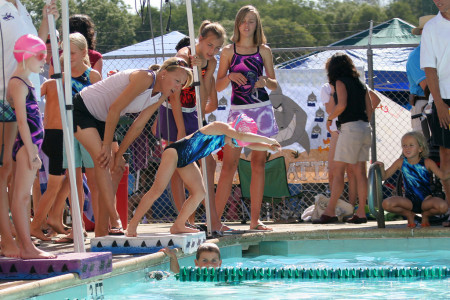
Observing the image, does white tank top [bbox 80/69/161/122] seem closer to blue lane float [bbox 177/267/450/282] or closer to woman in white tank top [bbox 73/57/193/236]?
woman in white tank top [bbox 73/57/193/236]

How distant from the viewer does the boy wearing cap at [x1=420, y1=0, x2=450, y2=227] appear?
7.68 meters

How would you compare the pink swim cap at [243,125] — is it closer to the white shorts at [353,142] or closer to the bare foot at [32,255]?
the bare foot at [32,255]

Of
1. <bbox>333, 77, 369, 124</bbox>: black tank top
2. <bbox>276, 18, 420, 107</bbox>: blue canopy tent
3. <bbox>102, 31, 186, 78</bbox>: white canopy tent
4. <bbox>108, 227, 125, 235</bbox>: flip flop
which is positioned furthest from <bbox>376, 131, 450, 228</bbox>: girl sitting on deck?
<bbox>102, 31, 186, 78</bbox>: white canopy tent

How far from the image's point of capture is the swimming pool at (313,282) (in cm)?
526

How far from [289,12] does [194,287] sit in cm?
9931

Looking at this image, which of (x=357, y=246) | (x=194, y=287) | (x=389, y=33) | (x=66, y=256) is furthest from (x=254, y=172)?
(x=389, y=33)

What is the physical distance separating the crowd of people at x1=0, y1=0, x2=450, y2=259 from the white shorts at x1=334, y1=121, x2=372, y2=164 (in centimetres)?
1

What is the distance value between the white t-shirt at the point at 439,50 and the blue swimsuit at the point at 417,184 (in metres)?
0.87

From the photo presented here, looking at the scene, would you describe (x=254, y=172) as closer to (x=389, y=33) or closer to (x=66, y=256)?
(x=66, y=256)

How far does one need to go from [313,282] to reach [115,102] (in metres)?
2.24

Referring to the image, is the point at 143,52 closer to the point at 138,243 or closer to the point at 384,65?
the point at 384,65

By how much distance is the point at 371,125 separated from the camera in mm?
9664

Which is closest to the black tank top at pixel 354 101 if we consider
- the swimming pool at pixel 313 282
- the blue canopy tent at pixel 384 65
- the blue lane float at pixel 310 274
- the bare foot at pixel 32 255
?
the swimming pool at pixel 313 282

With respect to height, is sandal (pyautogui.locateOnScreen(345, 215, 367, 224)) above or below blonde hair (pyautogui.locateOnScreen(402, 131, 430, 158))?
below
